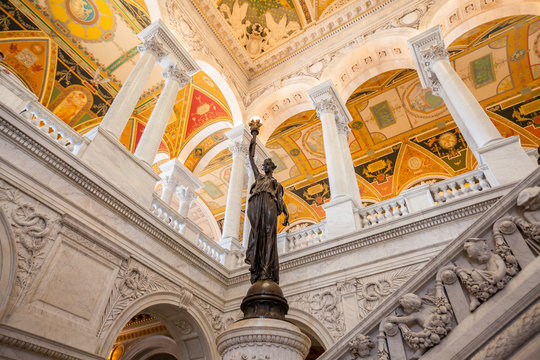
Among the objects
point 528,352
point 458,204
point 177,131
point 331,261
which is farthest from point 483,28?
point 528,352

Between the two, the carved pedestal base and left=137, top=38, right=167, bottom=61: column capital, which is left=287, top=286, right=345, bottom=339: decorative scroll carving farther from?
left=137, top=38, right=167, bottom=61: column capital

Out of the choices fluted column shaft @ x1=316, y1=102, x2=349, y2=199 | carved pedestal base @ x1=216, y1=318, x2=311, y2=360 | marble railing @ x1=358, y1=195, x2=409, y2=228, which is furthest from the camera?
fluted column shaft @ x1=316, y1=102, x2=349, y2=199

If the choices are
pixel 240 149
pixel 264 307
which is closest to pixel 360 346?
pixel 264 307

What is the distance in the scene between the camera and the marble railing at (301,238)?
7.31m

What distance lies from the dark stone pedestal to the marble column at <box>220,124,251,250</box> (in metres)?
5.05

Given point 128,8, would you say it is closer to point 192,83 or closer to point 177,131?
point 192,83

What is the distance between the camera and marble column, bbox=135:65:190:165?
697 cm

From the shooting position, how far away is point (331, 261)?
648cm

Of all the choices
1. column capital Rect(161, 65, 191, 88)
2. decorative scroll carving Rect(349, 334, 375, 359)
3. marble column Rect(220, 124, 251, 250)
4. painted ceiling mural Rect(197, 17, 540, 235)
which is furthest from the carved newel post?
painted ceiling mural Rect(197, 17, 540, 235)

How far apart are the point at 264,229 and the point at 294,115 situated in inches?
370

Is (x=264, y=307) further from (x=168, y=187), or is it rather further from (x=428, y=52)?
(x=168, y=187)

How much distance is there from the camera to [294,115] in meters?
12.6

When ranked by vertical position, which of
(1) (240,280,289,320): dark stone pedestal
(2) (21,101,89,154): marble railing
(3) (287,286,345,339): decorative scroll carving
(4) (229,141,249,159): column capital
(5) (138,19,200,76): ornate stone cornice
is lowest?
(1) (240,280,289,320): dark stone pedestal

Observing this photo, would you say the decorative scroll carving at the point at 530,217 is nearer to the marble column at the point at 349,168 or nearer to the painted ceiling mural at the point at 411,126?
the marble column at the point at 349,168
